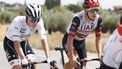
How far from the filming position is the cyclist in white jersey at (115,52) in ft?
15.7

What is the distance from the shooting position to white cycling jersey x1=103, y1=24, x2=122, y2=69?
4.79 meters

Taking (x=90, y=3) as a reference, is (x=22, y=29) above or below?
below

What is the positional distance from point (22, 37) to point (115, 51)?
2877 millimetres

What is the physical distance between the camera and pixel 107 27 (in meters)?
44.8

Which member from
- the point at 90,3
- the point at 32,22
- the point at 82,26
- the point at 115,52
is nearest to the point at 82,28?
the point at 82,26

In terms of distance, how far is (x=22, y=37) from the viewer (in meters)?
7.43

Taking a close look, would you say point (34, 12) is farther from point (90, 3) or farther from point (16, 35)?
point (90, 3)

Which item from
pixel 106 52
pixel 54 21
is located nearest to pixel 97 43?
pixel 106 52

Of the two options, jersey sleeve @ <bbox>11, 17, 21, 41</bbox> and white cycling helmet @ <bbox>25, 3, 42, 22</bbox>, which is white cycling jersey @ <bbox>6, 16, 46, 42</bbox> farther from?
white cycling helmet @ <bbox>25, 3, 42, 22</bbox>

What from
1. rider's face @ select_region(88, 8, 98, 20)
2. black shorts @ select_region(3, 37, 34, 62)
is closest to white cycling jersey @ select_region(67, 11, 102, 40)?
rider's face @ select_region(88, 8, 98, 20)

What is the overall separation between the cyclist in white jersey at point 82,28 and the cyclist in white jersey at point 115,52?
1.74m

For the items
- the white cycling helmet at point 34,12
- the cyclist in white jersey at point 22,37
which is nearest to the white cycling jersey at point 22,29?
the cyclist in white jersey at point 22,37

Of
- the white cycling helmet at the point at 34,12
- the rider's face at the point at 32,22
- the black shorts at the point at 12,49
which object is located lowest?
the black shorts at the point at 12,49

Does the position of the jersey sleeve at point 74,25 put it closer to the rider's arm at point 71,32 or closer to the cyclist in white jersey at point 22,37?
the rider's arm at point 71,32
